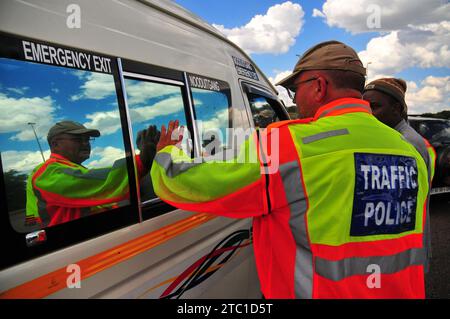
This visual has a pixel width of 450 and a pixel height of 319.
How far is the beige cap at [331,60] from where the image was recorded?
5.00 feet

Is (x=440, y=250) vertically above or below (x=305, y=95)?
below

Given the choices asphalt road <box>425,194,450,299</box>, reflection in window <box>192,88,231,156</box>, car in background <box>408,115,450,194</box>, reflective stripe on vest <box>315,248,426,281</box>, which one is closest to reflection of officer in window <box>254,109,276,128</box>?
reflection in window <box>192,88,231,156</box>

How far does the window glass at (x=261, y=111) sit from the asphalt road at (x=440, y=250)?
275 cm

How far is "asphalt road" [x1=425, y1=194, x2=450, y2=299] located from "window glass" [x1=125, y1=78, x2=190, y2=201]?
370 cm

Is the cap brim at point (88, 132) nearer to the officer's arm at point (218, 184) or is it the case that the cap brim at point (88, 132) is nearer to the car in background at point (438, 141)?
the officer's arm at point (218, 184)

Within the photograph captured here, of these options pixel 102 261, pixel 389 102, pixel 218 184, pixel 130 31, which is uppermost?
pixel 130 31

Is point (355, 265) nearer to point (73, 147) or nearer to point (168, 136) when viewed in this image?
point (168, 136)

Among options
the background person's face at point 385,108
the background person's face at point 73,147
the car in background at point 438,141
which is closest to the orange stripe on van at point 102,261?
the background person's face at point 73,147

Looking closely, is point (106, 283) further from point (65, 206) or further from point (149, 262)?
point (65, 206)

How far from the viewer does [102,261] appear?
1462 millimetres

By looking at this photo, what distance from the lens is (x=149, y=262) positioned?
→ 1.69 meters

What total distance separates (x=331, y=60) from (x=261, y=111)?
1.97 metres

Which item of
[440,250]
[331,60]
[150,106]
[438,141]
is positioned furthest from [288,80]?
[438,141]
